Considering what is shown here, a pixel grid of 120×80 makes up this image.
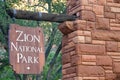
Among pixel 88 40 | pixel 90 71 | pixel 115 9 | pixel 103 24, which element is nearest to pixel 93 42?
pixel 88 40

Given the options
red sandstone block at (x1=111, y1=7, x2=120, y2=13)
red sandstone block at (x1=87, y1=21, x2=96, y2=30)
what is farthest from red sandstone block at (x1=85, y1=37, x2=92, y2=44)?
red sandstone block at (x1=111, y1=7, x2=120, y2=13)

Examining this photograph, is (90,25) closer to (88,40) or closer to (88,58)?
(88,40)

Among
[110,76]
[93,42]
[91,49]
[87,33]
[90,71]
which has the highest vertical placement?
[87,33]

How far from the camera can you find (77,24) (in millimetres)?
4758

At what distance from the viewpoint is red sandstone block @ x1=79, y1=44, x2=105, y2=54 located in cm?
470

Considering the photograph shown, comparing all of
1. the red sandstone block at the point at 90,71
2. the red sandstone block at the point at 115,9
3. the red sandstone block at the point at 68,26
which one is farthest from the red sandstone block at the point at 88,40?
the red sandstone block at the point at 115,9

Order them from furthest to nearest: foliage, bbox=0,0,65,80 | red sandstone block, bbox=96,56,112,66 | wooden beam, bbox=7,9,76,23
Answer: foliage, bbox=0,0,65,80
red sandstone block, bbox=96,56,112,66
wooden beam, bbox=7,9,76,23

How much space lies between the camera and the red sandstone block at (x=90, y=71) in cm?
463

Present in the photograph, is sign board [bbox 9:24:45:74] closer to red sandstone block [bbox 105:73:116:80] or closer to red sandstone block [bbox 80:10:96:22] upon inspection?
red sandstone block [bbox 80:10:96:22]

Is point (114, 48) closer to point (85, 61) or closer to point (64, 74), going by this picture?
point (85, 61)

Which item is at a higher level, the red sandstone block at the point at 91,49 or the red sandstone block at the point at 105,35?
the red sandstone block at the point at 105,35

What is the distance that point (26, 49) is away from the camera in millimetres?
3840

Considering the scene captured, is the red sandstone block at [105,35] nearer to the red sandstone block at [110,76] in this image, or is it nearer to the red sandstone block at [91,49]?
the red sandstone block at [91,49]

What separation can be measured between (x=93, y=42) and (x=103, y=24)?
0.36 metres
